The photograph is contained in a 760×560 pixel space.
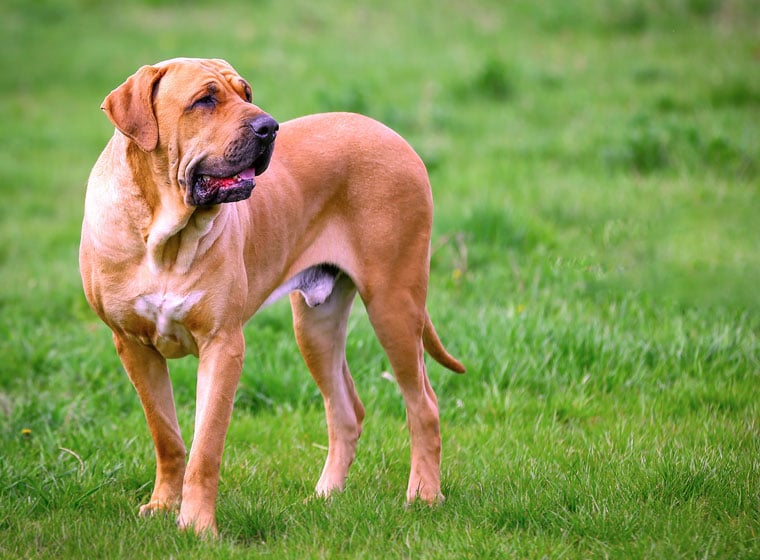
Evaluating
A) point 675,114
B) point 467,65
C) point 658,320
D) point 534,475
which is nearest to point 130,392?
point 534,475

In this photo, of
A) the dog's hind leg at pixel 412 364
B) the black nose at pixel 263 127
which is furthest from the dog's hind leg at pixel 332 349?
the black nose at pixel 263 127

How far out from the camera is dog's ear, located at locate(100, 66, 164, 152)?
3.74 metres

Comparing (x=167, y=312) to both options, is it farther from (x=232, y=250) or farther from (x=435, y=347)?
(x=435, y=347)

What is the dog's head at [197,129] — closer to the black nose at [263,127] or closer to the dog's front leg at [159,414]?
the black nose at [263,127]

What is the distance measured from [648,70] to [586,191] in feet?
13.3

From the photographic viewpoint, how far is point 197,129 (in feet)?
12.4

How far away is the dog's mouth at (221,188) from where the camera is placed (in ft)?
12.3

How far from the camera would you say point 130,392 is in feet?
18.7

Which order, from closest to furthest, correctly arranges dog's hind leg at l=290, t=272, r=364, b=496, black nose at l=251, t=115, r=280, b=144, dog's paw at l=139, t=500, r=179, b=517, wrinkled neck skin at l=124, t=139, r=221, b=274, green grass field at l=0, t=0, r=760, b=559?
black nose at l=251, t=115, r=280, b=144 → wrinkled neck skin at l=124, t=139, r=221, b=274 → green grass field at l=0, t=0, r=760, b=559 → dog's paw at l=139, t=500, r=179, b=517 → dog's hind leg at l=290, t=272, r=364, b=496

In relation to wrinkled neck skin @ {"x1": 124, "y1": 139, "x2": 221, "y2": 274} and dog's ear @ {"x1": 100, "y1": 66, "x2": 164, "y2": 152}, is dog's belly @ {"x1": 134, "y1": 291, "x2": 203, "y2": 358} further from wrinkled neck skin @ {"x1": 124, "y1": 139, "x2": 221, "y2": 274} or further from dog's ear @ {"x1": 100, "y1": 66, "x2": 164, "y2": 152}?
dog's ear @ {"x1": 100, "y1": 66, "x2": 164, "y2": 152}

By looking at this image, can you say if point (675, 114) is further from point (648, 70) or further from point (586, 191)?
point (586, 191)

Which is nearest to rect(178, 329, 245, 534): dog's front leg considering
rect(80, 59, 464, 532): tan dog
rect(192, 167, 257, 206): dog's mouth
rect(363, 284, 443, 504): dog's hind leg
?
rect(80, 59, 464, 532): tan dog

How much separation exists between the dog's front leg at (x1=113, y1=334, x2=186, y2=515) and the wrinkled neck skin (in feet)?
1.52

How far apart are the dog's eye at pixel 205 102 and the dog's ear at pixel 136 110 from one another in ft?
0.55
